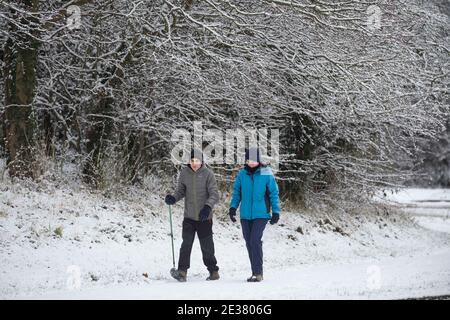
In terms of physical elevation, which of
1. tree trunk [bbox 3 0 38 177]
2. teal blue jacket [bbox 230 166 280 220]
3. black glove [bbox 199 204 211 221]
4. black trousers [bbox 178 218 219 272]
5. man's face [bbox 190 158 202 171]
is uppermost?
tree trunk [bbox 3 0 38 177]

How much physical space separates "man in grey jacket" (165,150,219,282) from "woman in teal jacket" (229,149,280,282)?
427 mm

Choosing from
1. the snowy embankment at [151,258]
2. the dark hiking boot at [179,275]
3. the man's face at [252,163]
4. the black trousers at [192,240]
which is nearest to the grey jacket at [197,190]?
the black trousers at [192,240]

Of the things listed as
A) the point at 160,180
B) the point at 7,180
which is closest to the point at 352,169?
the point at 160,180

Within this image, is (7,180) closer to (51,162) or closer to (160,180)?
(51,162)

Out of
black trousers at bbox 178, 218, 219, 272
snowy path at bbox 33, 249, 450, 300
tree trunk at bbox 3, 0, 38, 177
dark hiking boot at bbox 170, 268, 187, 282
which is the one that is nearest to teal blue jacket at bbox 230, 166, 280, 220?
black trousers at bbox 178, 218, 219, 272

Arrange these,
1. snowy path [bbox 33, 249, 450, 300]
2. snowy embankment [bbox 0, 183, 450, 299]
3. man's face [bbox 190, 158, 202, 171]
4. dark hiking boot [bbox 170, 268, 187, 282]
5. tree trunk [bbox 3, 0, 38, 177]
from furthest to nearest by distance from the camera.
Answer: tree trunk [bbox 3, 0, 38, 177]
man's face [bbox 190, 158, 202, 171]
dark hiking boot [bbox 170, 268, 187, 282]
snowy embankment [bbox 0, 183, 450, 299]
snowy path [bbox 33, 249, 450, 300]

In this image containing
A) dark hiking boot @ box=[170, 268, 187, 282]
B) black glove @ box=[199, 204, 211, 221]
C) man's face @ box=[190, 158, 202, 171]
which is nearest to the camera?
black glove @ box=[199, 204, 211, 221]

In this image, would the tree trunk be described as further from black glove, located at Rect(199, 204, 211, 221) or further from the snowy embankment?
black glove, located at Rect(199, 204, 211, 221)

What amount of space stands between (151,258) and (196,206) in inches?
70.0

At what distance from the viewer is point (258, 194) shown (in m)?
8.88

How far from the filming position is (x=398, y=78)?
48.3 feet

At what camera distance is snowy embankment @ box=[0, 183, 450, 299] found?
8.03 meters

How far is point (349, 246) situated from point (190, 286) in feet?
23.8

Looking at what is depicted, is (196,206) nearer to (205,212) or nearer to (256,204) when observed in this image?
(205,212)
